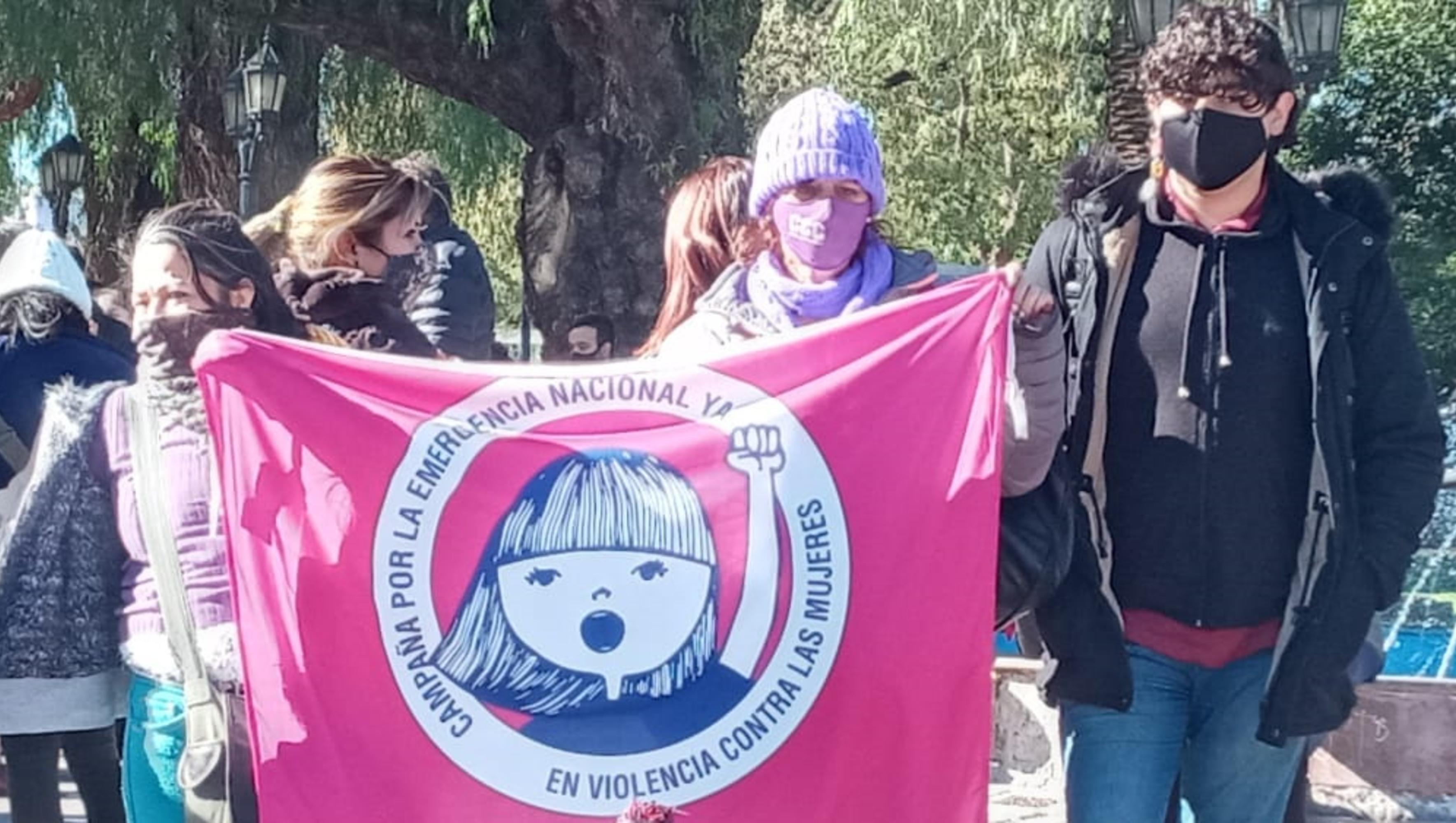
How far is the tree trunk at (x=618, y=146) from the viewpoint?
A: 1073 cm

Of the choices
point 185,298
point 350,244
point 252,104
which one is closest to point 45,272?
point 350,244

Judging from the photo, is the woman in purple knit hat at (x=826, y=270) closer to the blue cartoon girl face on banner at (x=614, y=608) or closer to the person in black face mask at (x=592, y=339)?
the blue cartoon girl face on banner at (x=614, y=608)

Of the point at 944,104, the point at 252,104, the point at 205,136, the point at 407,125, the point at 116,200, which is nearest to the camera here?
the point at 252,104

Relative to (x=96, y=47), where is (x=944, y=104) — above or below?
above

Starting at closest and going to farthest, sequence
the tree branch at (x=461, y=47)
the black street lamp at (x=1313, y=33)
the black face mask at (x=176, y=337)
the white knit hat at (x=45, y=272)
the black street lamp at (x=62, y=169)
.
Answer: the black face mask at (x=176, y=337) < the white knit hat at (x=45, y=272) < the black street lamp at (x=1313, y=33) < the tree branch at (x=461, y=47) < the black street lamp at (x=62, y=169)

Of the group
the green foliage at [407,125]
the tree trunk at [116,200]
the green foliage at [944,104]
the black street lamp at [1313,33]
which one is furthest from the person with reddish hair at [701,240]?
the green foliage at [944,104]

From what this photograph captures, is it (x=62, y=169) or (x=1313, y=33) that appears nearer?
(x=1313, y=33)

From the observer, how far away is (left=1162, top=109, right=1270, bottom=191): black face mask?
132 inches

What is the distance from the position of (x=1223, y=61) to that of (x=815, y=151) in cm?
68

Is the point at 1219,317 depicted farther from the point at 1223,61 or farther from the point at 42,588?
the point at 42,588

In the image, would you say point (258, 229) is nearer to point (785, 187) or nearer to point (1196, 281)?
point (785, 187)

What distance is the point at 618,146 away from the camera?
10.9 metres

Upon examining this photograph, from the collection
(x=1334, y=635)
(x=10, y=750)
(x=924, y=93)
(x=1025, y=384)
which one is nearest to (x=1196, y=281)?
(x=1025, y=384)

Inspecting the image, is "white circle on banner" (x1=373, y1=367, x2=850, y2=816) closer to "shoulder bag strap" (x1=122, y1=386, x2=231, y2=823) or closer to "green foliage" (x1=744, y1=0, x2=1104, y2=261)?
"shoulder bag strap" (x1=122, y1=386, x2=231, y2=823)
